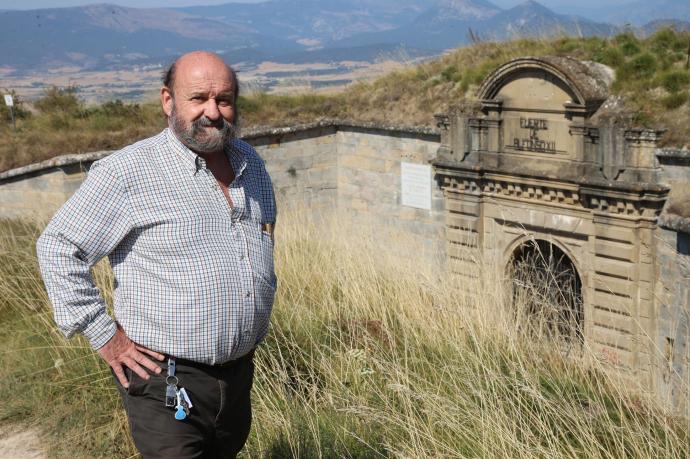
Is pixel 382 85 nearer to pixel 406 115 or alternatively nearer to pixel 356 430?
pixel 406 115

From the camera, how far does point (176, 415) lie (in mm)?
2945

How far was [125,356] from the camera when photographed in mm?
2920

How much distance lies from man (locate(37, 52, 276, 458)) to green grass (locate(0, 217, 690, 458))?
0.77 meters

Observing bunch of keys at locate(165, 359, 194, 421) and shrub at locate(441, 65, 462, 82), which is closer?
bunch of keys at locate(165, 359, 194, 421)

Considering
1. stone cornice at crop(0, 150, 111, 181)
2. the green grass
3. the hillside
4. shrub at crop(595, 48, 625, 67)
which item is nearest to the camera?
the green grass

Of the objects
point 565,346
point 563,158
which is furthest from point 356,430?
point 563,158

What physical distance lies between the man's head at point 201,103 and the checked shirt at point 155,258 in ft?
0.25

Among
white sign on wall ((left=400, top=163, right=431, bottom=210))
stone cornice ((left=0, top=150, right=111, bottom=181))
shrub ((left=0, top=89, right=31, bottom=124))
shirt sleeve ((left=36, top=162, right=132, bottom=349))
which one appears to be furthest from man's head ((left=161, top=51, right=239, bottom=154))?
shrub ((left=0, top=89, right=31, bottom=124))

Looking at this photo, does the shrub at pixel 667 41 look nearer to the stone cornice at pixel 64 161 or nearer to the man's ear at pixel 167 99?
the stone cornice at pixel 64 161

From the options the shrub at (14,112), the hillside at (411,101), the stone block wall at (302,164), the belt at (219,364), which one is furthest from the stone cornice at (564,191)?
the shrub at (14,112)

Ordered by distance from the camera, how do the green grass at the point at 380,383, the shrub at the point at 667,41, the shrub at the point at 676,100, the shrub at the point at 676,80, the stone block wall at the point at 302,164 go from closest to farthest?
the green grass at the point at 380,383 → the shrub at the point at 676,100 → the shrub at the point at 676,80 → the shrub at the point at 667,41 → the stone block wall at the point at 302,164

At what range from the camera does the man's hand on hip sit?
2.91 m

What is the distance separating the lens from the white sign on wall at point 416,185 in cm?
1527

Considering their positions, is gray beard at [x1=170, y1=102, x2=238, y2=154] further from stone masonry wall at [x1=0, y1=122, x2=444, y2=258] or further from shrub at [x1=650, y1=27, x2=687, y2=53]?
shrub at [x1=650, y1=27, x2=687, y2=53]
